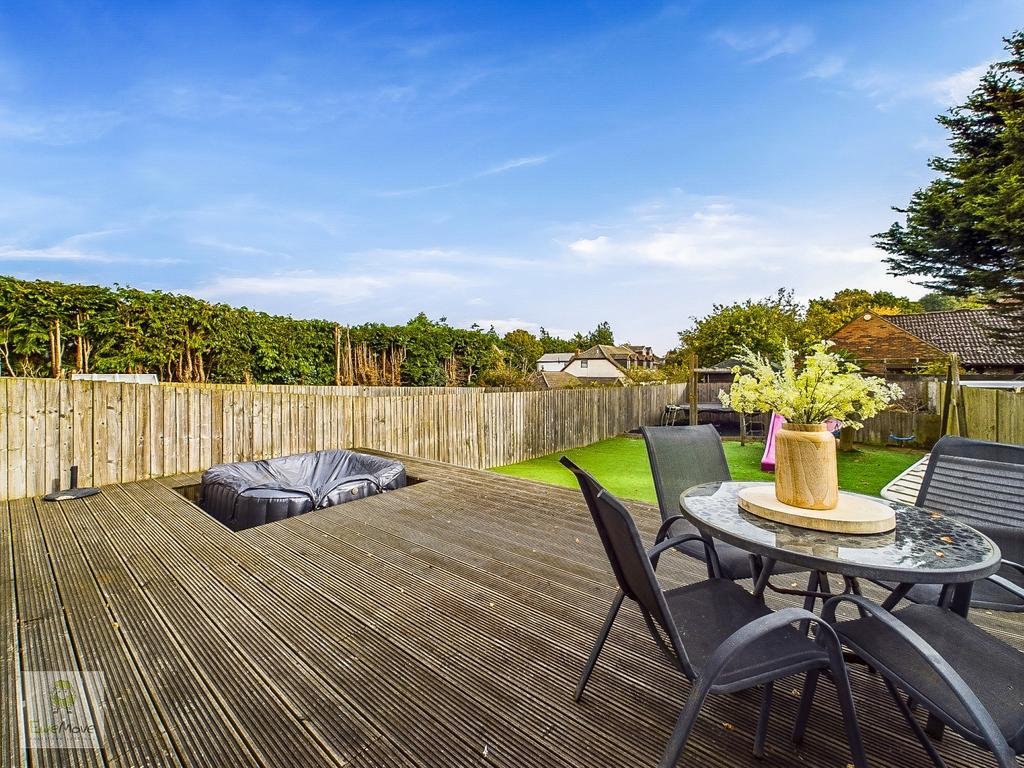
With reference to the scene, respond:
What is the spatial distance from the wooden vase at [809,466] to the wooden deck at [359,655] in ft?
2.20

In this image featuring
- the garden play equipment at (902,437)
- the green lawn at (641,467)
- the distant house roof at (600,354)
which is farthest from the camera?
the distant house roof at (600,354)

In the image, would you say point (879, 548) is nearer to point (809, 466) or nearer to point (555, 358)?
point (809, 466)

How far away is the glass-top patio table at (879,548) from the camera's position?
3.92 feet

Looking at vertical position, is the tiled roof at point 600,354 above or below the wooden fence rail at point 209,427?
above

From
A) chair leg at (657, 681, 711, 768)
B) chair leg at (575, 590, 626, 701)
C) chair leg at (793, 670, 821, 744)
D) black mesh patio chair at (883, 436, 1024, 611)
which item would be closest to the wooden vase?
black mesh patio chair at (883, 436, 1024, 611)

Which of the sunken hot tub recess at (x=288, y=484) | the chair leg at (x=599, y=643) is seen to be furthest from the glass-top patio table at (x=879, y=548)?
the sunken hot tub recess at (x=288, y=484)

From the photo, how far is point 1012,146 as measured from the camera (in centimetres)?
779

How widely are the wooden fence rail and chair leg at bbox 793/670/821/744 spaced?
5557 mm

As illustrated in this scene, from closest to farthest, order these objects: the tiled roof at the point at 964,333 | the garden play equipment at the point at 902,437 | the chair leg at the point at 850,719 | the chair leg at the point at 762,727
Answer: the chair leg at the point at 850,719 < the chair leg at the point at 762,727 < the garden play equipment at the point at 902,437 < the tiled roof at the point at 964,333

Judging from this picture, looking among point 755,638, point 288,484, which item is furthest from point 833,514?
point 288,484

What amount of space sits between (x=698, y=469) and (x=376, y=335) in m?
9.83

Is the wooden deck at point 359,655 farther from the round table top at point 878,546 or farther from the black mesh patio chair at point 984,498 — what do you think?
the round table top at point 878,546

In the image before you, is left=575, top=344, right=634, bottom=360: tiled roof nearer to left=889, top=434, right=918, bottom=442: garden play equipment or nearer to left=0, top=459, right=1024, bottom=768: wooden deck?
left=889, top=434, right=918, bottom=442: garden play equipment

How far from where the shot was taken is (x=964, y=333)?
1747 centimetres
